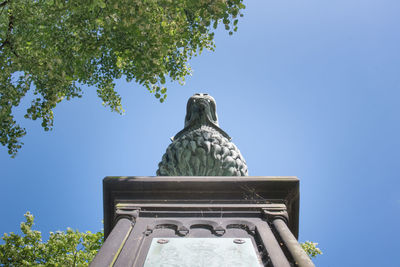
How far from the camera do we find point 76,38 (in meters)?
7.52

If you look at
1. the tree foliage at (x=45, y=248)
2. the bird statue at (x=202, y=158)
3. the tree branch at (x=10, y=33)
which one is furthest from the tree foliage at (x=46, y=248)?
the bird statue at (x=202, y=158)

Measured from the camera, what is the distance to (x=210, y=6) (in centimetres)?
630

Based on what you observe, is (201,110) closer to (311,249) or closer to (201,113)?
(201,113)

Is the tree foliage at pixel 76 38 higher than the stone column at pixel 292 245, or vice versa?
the tree foliage at pixel 76 38

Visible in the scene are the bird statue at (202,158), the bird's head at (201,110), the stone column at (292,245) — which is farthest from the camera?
the bird's head at (201,110)

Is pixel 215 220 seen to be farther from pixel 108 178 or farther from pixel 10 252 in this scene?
pixel 10 252

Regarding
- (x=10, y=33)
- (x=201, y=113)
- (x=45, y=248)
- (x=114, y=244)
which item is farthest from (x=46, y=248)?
(x=114, y=244)

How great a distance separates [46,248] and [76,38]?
634 centimetres

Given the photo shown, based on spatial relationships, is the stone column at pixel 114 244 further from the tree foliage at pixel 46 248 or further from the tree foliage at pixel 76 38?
the tree foliage at pixel 46 248

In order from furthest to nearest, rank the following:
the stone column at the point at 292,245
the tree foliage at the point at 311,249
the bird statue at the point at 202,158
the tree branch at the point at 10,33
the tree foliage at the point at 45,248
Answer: the tree foliage at the point at 311,249 → the tree foliage at the point at 45,248 → the tree branch at the point at 10,33 → the bird statue at the point at 202,158 → the stone column at the point at 292,245

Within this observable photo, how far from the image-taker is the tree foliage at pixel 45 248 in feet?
32.3

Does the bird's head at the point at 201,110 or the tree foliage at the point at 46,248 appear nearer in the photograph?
the bird's head at the point at 201,110

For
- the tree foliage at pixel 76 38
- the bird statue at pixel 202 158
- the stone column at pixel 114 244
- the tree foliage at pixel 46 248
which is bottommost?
the stone column at pixel 114 244

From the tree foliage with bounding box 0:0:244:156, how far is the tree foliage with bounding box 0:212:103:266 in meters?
3.42
